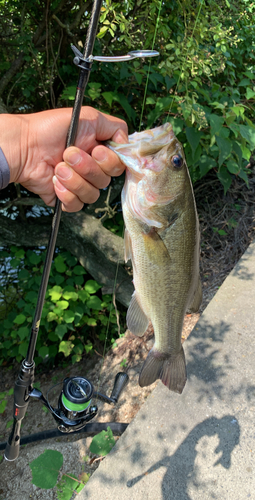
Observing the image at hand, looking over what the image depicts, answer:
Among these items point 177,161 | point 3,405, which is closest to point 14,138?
point 177,161

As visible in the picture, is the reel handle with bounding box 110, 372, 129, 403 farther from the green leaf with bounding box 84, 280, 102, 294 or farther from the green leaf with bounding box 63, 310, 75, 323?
the green leaf with bounding box 84, 280, 102, 294

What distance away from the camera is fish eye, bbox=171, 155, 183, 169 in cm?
119

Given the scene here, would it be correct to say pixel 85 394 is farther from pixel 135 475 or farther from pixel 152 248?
pixel 152 248

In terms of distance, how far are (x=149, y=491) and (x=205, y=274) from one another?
2290 mm

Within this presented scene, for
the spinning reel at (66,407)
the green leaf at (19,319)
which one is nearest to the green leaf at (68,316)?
the green leaf at (19,319)

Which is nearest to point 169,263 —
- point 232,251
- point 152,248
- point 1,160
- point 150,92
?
point 152,248

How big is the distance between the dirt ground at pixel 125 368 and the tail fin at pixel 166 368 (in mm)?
1650

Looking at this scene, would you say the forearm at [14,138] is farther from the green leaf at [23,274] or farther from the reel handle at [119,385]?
the green leaf at [23,274]

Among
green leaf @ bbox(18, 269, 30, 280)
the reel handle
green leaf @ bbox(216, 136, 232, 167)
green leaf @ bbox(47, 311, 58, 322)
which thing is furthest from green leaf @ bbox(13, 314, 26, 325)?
green leaf @ bbox(216, 136, 232, 167)

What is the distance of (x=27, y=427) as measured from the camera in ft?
11.4

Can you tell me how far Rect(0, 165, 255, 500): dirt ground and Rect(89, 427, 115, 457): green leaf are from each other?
1.85ft

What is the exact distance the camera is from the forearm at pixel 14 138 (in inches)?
52.2

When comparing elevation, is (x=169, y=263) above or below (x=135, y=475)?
above

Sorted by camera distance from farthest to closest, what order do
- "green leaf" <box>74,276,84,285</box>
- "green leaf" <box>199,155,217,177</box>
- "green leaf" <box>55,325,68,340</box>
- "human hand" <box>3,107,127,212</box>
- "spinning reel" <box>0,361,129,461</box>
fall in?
"green leaf" <box>74,276,84,285</box> → "green leaf" <box>55,325,68,340</box> → "green leaf" <box>199,155,217,177</box> → "spinning reel" <box>0,361,129,461</box> → "human hand" <box>3,107,127,212</box>
